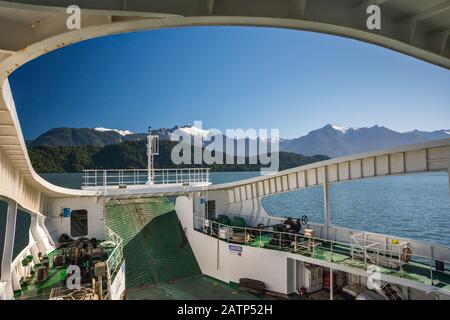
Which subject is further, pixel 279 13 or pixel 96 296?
pixel 96 296

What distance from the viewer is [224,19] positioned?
4445mm

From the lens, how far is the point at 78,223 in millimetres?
15492

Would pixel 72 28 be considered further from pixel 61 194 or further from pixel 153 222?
pixel 153 222

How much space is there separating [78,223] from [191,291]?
715 centimetres

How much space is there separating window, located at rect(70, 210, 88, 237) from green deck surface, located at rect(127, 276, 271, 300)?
460 cm

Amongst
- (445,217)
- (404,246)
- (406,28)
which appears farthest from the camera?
(445,217)

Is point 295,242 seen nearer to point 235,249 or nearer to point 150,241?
point 235,249

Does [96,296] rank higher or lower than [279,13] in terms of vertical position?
lower

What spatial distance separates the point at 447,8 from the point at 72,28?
621cm

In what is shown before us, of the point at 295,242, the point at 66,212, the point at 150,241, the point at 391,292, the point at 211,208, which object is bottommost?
the point at 391,292

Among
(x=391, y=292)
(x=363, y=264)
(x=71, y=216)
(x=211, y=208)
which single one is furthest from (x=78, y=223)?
(x=391, y=292)

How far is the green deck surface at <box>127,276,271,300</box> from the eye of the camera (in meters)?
12.2
